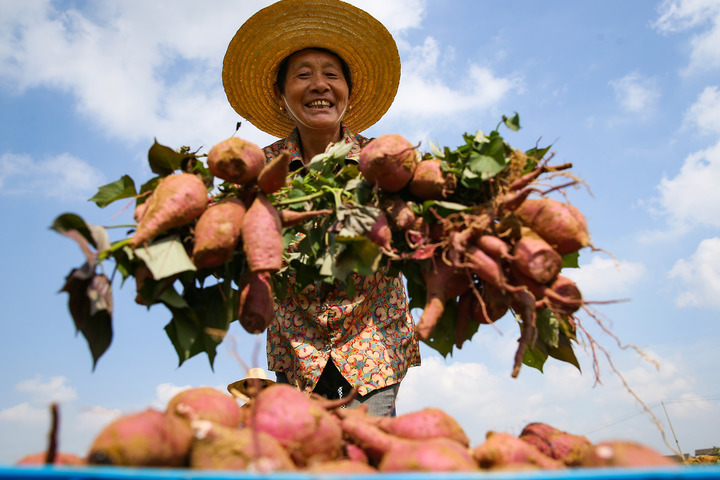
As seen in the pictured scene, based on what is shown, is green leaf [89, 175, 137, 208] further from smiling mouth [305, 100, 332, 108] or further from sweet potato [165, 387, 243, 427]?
smiling mouth [305, 100, 332, 108]

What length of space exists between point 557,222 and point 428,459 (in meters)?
0.96

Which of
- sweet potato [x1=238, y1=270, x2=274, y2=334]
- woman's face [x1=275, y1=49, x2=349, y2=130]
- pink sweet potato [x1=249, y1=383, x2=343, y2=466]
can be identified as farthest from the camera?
woman's face [x1=275, y1=49, x2=349, y2=130]

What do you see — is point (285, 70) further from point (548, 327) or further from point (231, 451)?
point (231, 451)

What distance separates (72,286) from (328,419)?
0.91 meters

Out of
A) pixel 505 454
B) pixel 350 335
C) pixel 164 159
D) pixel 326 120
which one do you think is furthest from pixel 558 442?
pixel 326 120

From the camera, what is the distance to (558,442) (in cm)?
154

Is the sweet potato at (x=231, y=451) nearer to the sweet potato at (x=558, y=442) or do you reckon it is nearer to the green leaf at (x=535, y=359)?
the sweet potato at (x=558, y=442)

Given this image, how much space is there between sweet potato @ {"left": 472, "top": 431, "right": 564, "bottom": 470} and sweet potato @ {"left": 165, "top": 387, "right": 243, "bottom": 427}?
2.22 feet

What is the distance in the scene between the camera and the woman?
9.16 feet

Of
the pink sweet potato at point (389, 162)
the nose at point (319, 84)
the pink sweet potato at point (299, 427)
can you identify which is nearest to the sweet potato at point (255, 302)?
the pink sweet potato at point (299, 427)

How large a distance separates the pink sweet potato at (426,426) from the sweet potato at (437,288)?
325mm

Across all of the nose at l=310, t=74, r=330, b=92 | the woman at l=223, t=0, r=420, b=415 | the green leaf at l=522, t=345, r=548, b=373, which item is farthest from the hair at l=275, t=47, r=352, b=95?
the green leaf at l=522, t=345, r=548, b=373

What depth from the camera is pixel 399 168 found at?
186 centimetres

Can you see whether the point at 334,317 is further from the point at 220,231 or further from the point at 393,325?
the point at 220,231
